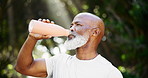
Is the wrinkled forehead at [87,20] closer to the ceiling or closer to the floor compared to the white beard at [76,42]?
closer to the ceiling

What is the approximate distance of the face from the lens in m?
3.37

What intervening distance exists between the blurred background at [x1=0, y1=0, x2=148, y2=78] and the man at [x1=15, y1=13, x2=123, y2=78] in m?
5.46

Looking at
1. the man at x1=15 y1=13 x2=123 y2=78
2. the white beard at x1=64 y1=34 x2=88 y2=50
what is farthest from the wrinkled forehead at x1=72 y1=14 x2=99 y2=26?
the white beard at x1=64 y1=34 x2=88 y2=50

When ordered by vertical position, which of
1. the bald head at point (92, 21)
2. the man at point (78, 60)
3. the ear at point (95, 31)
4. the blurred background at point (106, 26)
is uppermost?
the bald head at point (92, 21)

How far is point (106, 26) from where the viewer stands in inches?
375

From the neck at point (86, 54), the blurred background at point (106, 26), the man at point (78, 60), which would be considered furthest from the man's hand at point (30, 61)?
the blurred background at point (106, 26)

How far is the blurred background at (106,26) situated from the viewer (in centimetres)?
930

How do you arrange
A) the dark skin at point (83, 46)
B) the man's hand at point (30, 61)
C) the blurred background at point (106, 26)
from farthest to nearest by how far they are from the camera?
the blurred background at point (106, 26)
the dark skin at point (83, 46)
the man's hand at point (30, 61)

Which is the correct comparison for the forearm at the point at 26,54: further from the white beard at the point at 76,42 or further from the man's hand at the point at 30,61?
the white beard at the point at 76,42

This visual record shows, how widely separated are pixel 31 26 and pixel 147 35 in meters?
6.92

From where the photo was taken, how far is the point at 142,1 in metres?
9.15

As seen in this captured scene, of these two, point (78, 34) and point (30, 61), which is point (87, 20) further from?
point (30, 61)

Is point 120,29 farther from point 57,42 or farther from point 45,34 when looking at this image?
point 45,34

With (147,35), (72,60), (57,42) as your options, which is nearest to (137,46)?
(147,35)
